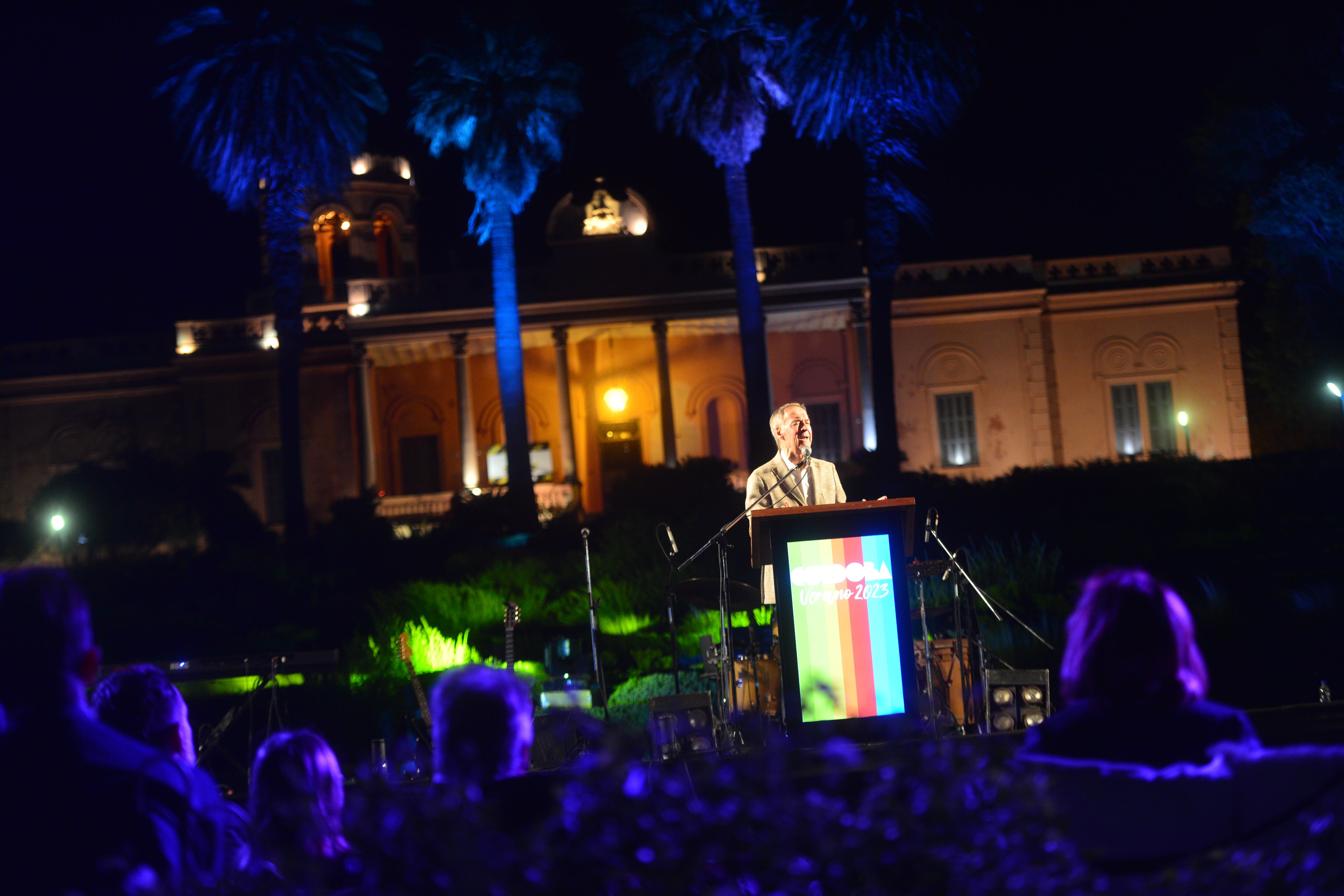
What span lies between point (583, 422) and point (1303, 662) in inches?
970

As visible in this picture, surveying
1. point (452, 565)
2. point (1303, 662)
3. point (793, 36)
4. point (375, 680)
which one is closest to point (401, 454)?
point (452, 565)

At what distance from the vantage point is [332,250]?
3378cm

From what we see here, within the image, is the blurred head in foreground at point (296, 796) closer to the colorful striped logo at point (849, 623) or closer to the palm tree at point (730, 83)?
the colorful striped logo at point (849, 623)

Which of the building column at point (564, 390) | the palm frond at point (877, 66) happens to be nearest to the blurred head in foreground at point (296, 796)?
the palm frond at point (877, 66)

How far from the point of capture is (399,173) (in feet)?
112

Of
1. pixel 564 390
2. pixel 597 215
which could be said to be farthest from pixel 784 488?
pixel 597 215

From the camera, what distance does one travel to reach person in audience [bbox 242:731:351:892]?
2133mm

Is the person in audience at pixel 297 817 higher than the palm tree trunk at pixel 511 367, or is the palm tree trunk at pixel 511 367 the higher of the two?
the palm tree trunk at pixel 511 367

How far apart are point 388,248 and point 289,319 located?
12.9 meters

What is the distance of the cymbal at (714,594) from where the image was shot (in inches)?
277

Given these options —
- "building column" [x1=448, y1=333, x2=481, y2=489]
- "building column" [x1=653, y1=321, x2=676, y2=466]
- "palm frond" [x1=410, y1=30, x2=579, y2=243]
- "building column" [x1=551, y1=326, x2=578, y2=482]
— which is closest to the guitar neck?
"palm frond" [x1=410, y1=30, x2=579, y2=243]

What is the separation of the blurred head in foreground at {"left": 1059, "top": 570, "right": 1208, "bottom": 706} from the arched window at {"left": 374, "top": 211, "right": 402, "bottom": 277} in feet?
108

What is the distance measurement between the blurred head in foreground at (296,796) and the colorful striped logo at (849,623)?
2.98 meters

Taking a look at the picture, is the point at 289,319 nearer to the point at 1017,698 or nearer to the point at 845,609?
the point at 1017,698
